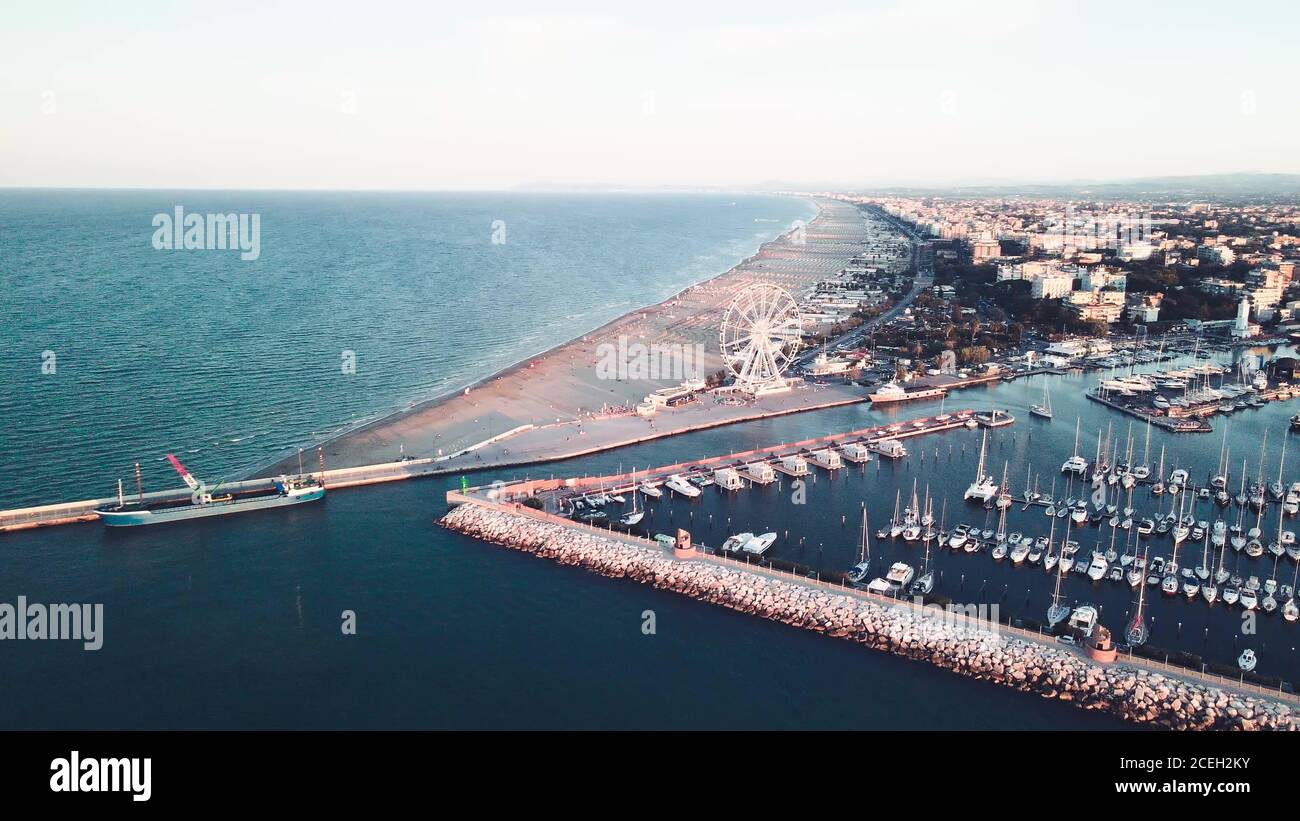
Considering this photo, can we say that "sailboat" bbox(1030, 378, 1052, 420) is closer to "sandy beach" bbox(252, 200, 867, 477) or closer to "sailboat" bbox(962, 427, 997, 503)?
"sandy beach" bbox(252, 200, 867, 477)

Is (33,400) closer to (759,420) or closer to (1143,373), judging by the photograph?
(759,420)

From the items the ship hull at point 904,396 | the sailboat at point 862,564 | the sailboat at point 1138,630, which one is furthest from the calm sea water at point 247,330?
the sailboat at point 1138,630

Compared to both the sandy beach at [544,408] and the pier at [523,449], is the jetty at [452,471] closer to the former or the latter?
the pier at [523,449]

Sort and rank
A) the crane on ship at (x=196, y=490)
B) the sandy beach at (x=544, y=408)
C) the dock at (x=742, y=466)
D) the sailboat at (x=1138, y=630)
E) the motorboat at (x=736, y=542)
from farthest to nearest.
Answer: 1. the sandy beach at (x=544, y=408)
2. the dock at (x=742, y=466)
3. the crane on ship at (x=196, y=490)
4. the motorboat at (x=736, y=542)
5. the sailboat at (x=1138, y=630)

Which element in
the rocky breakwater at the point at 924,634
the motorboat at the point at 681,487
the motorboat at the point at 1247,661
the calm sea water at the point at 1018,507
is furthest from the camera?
the motorboat at the point at 681,487

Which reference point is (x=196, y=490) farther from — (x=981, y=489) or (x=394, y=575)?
(x=981, y=489)

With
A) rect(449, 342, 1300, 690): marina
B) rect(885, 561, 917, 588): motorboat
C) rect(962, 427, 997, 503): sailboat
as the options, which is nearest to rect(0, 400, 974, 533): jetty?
rect(449, 342, 1300, 690): marina

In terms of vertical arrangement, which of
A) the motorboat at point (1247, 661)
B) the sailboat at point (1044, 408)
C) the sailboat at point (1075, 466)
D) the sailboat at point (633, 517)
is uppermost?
the sailboat at point (1044, 408)
